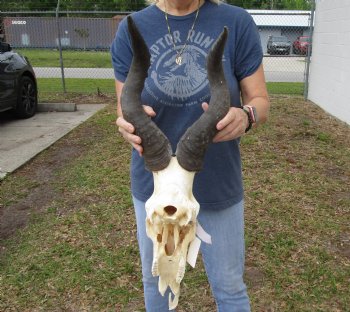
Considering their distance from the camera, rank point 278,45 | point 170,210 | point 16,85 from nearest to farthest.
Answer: point 170,210 → point 16,85 → point 278,45

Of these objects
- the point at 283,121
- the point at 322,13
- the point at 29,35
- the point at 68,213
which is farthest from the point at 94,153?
the point at 29,35

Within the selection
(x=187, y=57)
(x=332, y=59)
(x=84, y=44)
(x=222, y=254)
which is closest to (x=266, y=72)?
(x=84, y=44)

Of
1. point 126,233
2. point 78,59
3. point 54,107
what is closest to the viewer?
point 126,233

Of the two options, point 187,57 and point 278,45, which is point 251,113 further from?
point 278,45

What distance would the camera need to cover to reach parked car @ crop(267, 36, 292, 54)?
2117 centimetres

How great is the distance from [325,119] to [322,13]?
3146mm

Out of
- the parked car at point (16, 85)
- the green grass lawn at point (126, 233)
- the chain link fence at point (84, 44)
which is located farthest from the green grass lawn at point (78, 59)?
the green grass lawn at point (126, 233)

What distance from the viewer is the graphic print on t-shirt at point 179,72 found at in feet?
6.39

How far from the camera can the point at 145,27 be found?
199 centimetres

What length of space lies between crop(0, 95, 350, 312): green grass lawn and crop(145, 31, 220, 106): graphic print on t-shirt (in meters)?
1.96

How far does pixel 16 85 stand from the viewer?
9.09 metres

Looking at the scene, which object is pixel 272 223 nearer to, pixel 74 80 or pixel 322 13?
pixel 322 13

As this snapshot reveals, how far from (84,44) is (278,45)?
916 cm

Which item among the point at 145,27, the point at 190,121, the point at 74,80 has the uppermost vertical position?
the point at 145,27
